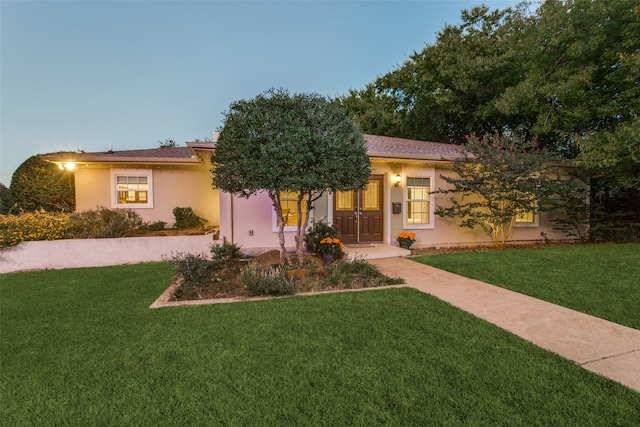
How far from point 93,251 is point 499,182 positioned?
10676 millimetres

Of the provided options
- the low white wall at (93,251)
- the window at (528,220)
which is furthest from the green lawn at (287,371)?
the window at (528,220)

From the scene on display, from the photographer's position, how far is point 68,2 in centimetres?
915

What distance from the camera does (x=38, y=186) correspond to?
1015 cm

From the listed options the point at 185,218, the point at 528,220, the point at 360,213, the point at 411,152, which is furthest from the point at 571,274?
the point at 185,218

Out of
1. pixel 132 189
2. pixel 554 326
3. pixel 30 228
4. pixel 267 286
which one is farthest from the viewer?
pixel 132 189

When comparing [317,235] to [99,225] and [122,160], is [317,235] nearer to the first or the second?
[99,225]

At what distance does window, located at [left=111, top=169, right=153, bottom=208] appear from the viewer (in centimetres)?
965

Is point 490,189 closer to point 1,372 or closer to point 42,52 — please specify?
point 1,372

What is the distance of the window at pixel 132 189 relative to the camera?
9648 mm

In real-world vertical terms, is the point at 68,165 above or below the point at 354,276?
above

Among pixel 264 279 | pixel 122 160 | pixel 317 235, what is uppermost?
→ pixel 122 160

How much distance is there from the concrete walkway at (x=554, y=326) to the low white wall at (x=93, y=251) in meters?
5.70

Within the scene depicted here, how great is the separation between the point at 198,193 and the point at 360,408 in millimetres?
9738

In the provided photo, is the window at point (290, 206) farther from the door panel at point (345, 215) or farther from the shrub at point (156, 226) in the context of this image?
the shrub at point (156, 226)
